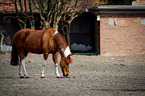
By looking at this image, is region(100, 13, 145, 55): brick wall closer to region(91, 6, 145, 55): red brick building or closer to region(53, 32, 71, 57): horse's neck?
A: region(91, 6, 145, 55): red brick building

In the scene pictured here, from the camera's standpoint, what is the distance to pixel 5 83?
10023 mm

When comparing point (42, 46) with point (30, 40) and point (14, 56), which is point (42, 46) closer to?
point (30, 40)

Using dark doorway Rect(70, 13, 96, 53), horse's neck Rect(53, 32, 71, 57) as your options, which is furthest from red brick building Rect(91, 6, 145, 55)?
horse's neck Rect(53, 32, 71, 57)

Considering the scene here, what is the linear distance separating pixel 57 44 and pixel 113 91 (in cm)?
330

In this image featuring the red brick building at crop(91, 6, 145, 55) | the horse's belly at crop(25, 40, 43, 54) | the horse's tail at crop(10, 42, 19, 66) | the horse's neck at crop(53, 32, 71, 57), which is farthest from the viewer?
the red brick building at crop(91, 6, 145, 55)

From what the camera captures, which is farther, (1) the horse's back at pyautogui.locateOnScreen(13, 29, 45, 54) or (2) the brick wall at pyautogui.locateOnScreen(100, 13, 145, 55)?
(2) the brick wall at pyautogui.locateOnScreen(100, 13, 145, 55)

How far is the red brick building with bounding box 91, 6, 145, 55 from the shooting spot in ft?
76.9

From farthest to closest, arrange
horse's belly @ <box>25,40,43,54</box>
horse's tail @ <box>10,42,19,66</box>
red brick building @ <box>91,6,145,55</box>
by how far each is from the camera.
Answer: red brick building @ <box>91,6,145,55</box>, horse's tail @ <box>10,42,19,66</box>, horse's belly @ <box>25,40,43,54</box>

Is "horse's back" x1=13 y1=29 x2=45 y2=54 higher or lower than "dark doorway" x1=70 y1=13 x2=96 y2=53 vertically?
higher

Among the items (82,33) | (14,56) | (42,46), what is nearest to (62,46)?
(42,46)

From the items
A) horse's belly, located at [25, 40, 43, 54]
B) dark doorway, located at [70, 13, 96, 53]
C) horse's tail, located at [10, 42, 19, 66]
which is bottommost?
dark doorway, located at [70, 13, 96, 53]

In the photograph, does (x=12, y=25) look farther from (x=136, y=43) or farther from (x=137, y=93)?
(x=137, y=93)

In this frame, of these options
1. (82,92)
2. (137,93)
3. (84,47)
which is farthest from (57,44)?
(84,47)

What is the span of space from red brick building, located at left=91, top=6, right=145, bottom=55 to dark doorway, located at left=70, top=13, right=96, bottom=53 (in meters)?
3.92
